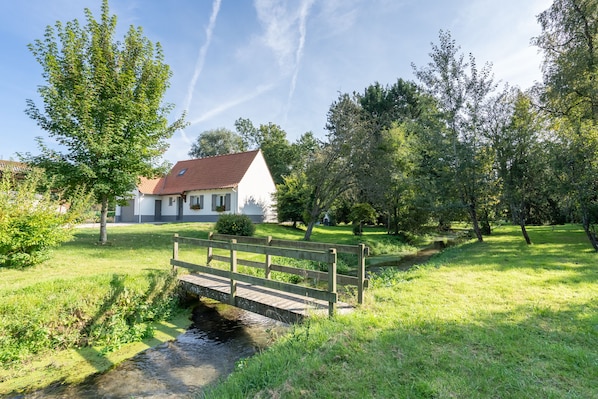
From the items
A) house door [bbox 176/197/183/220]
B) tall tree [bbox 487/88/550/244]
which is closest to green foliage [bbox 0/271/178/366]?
tall tree [bbox 487/88/550/244]

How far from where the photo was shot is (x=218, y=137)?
53312 millimetres

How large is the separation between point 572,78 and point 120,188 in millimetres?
21453

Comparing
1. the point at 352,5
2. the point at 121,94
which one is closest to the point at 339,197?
the point at 352,5

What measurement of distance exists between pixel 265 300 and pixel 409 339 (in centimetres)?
318

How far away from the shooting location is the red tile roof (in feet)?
87.0

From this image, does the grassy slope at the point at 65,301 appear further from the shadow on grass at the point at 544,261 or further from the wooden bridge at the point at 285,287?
the shadow on grass at the point at 544,261

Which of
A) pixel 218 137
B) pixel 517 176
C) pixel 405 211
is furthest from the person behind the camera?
pixel 218 137

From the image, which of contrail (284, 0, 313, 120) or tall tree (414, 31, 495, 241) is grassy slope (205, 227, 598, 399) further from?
contrail (284, 0, 313, 120)

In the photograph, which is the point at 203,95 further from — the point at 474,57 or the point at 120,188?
the point at 474,57

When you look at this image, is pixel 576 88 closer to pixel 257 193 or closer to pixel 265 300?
pixel 265 300

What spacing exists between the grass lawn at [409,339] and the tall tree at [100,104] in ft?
15.7

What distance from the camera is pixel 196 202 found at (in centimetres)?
2770

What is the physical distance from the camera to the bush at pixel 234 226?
16531 mm

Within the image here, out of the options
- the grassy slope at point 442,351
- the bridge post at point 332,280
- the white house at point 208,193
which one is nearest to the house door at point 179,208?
the white house at point 208,193
